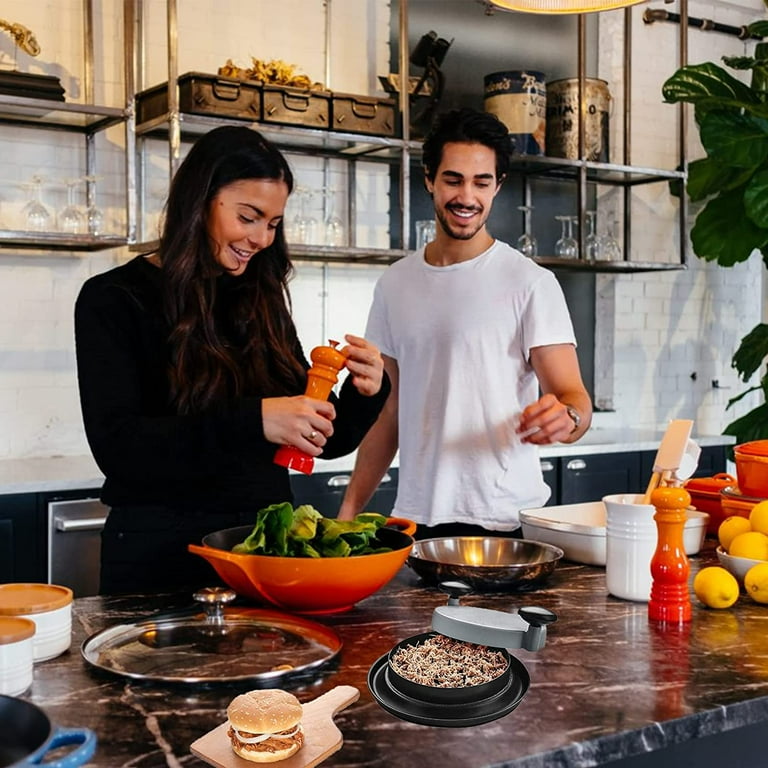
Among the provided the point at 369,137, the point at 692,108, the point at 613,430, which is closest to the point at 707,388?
the point at 613,430

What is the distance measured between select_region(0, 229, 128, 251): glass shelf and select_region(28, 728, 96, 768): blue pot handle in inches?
122

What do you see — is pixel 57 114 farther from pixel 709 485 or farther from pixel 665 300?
pixel 665 300

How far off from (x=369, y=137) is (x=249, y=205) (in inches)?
95.8

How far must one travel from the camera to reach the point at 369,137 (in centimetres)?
458

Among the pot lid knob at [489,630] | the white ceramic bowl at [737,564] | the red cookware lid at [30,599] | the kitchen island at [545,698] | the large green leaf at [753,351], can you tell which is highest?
the large green leaf at [753,351]

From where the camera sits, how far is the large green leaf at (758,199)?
4.85m

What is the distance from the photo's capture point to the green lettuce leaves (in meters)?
1.75

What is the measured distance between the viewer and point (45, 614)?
1.53 metres

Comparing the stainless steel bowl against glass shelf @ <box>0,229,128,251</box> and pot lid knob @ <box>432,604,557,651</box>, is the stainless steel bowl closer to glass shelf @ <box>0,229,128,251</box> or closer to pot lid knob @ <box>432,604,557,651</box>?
pot lid knob @ <box>432,604,557,651</box>

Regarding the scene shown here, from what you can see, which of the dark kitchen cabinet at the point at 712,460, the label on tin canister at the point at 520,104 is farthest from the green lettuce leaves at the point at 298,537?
the dark kitchen cabinet at the point at 712,460

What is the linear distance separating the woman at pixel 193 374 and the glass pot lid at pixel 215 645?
384mm

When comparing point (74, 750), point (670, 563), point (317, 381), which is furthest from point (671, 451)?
point (74, 750)

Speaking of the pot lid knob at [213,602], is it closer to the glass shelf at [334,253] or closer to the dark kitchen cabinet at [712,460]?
the glass shelf at [334,253]

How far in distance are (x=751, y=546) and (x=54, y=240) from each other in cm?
279
